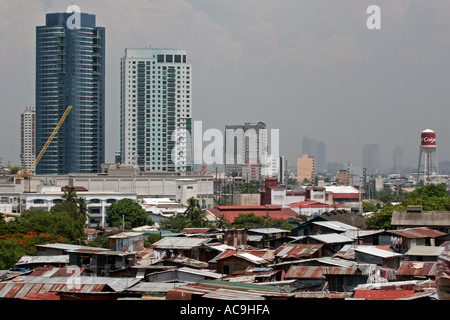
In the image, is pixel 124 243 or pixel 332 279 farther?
pixel 124 243

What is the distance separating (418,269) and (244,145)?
137 ft

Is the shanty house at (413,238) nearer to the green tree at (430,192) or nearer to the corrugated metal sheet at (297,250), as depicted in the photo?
the corrugated metal sheet at (297,250)

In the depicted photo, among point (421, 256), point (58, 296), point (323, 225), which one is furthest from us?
point (323, 225)

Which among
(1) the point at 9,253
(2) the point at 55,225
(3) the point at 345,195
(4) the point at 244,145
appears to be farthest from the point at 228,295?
(4) the point at 244,145

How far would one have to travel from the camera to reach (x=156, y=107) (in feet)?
118

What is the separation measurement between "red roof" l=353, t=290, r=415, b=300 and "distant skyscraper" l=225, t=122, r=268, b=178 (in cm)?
4008

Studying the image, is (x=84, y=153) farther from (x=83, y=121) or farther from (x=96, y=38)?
(x=96, y=38)

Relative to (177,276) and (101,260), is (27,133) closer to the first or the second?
(101,260)

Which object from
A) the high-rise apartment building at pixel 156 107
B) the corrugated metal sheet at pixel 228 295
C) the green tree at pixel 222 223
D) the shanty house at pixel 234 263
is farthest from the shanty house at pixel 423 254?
the high-rise apartment building at pixel 156 107

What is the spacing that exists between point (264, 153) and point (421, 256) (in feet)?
129

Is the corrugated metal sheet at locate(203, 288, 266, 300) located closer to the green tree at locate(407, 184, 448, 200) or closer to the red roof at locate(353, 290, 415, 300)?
the red roof at locate(353, 290, 415, 300)

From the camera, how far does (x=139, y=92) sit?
35875mm

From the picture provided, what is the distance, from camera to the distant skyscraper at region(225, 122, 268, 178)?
45469 mm
